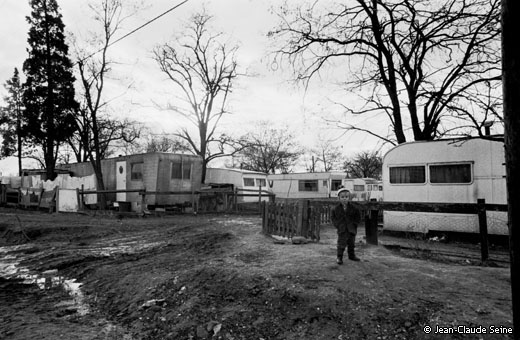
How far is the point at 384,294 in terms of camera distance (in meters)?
4.42

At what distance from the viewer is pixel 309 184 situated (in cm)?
2969

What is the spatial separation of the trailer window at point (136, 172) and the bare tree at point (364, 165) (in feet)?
152

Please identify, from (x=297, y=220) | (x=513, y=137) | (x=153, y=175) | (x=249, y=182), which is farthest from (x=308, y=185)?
(x=513, y=137)

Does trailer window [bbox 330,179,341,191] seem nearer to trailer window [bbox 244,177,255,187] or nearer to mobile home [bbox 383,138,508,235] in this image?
trailer window [bbox 244,177,255,187]

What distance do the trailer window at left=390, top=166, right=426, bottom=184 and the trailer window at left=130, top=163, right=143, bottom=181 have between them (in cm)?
1251

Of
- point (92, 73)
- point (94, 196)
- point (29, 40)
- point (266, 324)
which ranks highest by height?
point (29, 40)

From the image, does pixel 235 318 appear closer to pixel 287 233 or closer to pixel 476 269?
pixel 476 269

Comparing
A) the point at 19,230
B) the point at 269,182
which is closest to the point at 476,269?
the point at 19,230

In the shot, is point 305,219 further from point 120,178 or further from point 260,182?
point 260,182

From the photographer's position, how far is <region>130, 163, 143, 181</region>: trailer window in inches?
724

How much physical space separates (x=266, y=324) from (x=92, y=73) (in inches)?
842

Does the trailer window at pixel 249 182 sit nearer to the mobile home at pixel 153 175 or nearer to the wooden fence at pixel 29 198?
the mobile home at pixel 153 175

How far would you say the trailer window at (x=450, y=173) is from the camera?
36.3 feet

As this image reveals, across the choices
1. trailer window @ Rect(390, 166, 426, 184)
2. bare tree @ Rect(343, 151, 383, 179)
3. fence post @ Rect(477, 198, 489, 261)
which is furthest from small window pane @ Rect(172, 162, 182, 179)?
bare tree @ Rect(343, 151, 383, 179)
